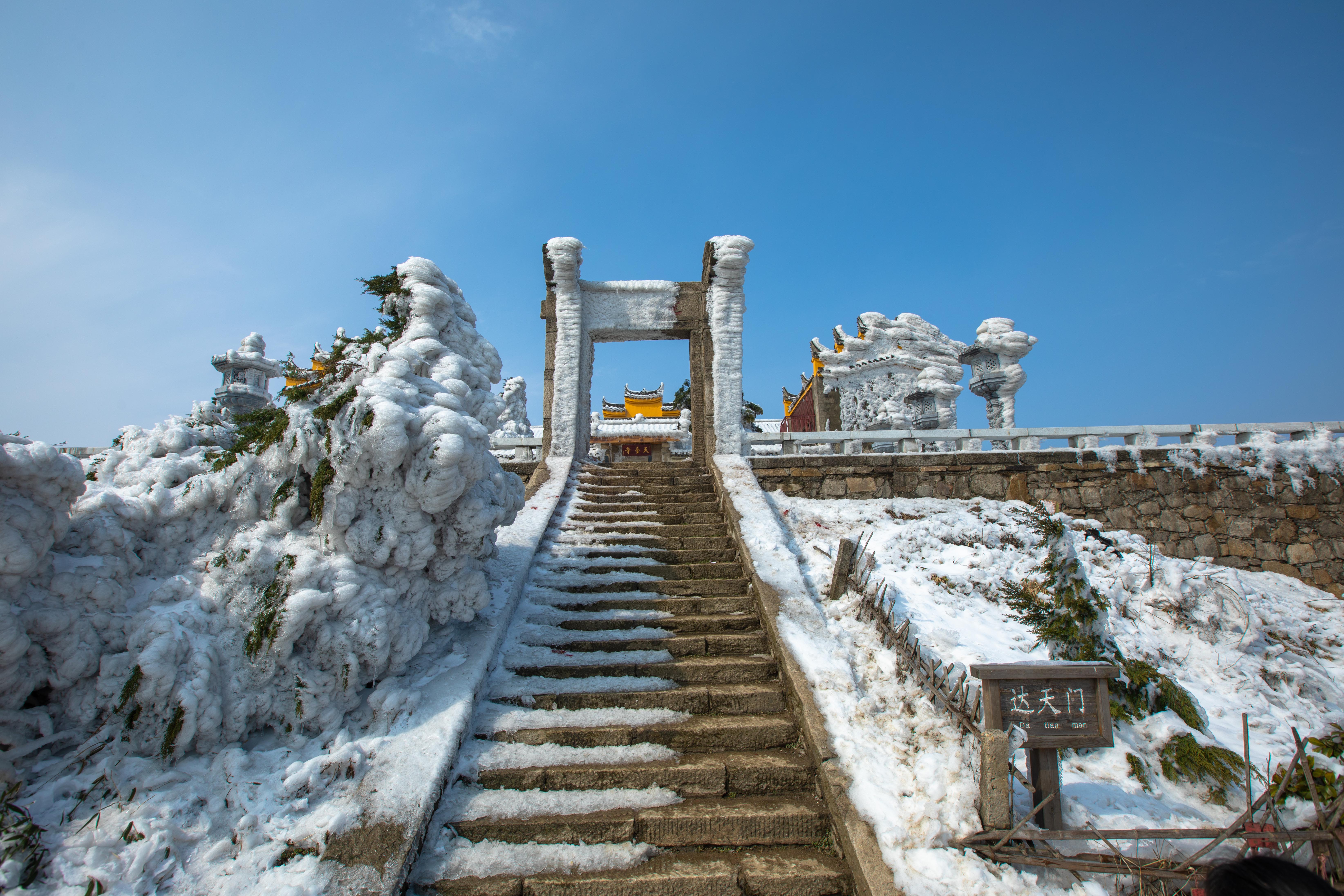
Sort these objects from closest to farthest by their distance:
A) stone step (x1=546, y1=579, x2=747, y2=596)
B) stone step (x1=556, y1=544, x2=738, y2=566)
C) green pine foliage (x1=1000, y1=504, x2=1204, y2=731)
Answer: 1. green pine foliage (x1=1000, y1=504, x2=1204, y2=731)
2. stone step (x1=546, y1=579, x2=747, y2=596)
3. stone step (x1=556, y1=544, x2=738, y2=566)

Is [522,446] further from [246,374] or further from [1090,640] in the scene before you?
[1090,640]

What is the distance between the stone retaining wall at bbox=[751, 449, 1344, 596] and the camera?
765 centimetres

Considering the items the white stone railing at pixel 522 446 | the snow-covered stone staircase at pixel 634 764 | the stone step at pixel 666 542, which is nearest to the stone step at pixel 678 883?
the snow-covered stone staircase at pixel 634 764

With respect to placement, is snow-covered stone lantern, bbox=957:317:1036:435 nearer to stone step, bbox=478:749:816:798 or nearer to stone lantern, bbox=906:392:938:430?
stone lantern, bbox=906:392:938:430

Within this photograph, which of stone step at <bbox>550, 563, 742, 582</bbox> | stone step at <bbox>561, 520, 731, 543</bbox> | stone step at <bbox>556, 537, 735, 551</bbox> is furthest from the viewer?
stone step at <bbox>561, 520, 731, 543</bbox>

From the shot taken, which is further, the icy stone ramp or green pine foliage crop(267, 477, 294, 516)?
green pine foliage crop(267, 477, 294, 516)

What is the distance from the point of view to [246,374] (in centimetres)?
1100

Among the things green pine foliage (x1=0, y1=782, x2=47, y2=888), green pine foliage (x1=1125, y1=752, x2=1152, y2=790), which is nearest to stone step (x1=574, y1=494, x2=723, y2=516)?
green pine foliage (x1=1125, y1=752, x2=1152, y2=790)

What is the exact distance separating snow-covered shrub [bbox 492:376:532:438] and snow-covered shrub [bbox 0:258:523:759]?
9.97 metres

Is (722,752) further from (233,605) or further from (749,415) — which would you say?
(749,415)

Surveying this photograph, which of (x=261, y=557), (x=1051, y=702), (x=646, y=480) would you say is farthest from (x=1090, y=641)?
(x=646, y=480)

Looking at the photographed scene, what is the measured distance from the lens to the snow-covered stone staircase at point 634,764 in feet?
9.51

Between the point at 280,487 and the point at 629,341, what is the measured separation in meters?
6.83

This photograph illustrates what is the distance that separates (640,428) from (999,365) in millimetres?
10170
